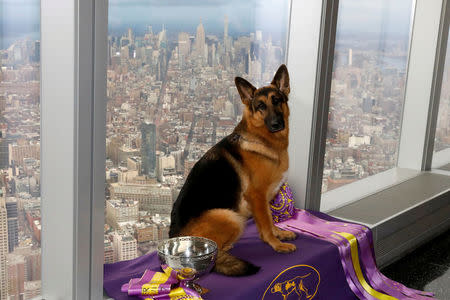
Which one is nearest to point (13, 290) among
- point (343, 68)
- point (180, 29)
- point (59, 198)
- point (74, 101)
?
point (59, 198)

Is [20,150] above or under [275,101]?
under

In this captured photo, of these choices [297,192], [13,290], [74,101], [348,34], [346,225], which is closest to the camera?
[74,101]

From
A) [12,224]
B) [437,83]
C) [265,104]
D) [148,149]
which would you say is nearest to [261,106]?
[265,104]

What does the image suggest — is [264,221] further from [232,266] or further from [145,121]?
[145,121]

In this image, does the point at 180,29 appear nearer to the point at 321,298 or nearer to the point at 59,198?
the point at 59,198

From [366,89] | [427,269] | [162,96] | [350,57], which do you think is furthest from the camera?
[366,89]

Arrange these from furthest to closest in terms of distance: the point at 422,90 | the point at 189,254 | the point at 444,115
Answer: the point at 444,115 < the point at 422,90 < the point at 189,254
